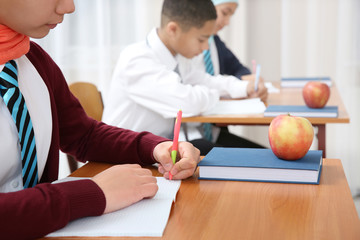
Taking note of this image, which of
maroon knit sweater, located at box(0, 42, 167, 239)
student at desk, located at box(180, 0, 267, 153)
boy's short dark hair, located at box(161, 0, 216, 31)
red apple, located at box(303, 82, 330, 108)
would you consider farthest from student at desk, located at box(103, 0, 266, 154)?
maroon knit sweater, located at box(0, 42, 167, 239)

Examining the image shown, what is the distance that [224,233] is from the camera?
Result: 2.69 ft

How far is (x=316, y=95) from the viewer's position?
2000 mm

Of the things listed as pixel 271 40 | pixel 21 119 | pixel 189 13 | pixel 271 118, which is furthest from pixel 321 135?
pixel 271 40

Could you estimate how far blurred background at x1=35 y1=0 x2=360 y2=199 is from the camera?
3568 mm

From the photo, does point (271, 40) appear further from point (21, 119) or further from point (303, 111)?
point (21, 119)

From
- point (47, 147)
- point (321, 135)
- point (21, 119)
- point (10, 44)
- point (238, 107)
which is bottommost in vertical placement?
point (321, 135)

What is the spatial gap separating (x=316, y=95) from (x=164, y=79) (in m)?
0.62

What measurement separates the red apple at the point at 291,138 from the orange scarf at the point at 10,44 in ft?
2.00

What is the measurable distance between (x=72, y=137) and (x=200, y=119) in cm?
73

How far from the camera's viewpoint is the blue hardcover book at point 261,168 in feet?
3.49

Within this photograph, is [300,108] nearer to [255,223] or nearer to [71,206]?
[255,223]

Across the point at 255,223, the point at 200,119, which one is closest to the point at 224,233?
the point at 255,223

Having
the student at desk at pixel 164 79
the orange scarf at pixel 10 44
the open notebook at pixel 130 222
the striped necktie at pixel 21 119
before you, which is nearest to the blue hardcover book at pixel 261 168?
the open notebook at pixel 130 222

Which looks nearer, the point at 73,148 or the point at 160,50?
the point at 73,148
